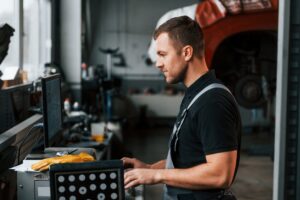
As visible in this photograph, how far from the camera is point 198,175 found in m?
1.54

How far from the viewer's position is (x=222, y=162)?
1514mm

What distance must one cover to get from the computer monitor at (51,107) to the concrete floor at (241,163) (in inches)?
83.6

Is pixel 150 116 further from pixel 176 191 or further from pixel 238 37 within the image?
pixel 176 191

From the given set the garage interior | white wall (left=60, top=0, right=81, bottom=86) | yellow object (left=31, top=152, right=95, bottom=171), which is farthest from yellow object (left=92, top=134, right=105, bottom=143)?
white wall (left=60, top=0, right=81, bottom=86)

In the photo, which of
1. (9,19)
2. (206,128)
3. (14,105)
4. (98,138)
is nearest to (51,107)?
(14,105)

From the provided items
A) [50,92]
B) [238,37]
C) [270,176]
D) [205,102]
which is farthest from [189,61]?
[238,37]

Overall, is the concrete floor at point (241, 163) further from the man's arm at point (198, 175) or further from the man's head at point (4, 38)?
the man's arm at point (198, 175)

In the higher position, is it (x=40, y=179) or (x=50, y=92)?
(x=50, y=92)

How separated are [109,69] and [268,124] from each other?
2.87 meters

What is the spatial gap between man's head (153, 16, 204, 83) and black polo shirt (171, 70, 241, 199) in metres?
0.08

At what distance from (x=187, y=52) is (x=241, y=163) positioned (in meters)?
4.69

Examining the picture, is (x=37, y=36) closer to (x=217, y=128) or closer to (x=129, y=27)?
(x=129, y=27)

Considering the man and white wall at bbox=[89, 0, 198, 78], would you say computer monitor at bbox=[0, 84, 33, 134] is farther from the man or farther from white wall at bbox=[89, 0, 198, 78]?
white wall at bbox=[89, 0, 198, 78]

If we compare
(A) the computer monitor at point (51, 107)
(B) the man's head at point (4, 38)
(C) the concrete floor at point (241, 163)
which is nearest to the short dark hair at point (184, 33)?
(A) the computer monitor at point (51, 107)
